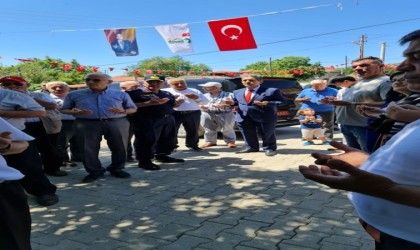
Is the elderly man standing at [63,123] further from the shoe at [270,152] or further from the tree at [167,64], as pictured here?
the tree at [167,64]

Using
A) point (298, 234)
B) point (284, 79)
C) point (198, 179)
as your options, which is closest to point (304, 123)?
point (284, 79)

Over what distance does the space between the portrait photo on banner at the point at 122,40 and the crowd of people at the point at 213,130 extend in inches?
238

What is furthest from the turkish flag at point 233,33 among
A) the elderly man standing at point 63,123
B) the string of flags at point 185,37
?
the elderly man standing at point 63,123

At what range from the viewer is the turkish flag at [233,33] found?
441 inches

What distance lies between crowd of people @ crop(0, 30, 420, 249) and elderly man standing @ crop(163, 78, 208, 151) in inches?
0.8

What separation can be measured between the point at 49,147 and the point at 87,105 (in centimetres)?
103

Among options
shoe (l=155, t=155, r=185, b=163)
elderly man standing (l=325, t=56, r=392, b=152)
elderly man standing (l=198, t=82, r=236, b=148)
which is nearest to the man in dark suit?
elderly man standing (l=198, t=82, r=236, b=148)

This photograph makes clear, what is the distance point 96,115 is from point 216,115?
3.31m

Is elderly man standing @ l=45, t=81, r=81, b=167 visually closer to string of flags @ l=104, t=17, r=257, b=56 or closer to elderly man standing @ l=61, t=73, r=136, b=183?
elderly man standing @ l=61, t=73, r=136, b=183

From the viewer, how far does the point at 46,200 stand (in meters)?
4.30

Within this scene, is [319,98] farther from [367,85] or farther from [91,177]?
[91,177]

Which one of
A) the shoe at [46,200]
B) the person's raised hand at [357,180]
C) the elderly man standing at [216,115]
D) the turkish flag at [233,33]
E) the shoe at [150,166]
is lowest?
the shoe at [150,166]

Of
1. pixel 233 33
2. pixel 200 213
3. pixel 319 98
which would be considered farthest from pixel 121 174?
pixel 233 33

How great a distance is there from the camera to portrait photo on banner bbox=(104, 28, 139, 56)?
12977 millimetres
